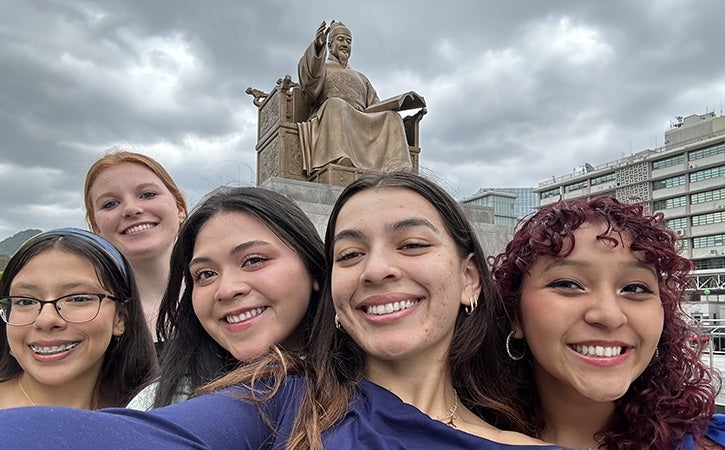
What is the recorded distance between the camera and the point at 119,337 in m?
1.76

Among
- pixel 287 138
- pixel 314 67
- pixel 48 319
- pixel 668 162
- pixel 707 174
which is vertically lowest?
pixel 48 319

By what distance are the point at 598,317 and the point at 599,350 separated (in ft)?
0.31

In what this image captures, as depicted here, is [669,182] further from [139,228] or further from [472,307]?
[472,307]

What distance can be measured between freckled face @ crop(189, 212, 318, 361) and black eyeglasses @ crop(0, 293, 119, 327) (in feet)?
1.29

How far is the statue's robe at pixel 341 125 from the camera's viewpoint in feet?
20.6

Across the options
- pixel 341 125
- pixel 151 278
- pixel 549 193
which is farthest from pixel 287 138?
pixel 549 193

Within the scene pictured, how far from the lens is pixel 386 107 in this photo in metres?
6.82

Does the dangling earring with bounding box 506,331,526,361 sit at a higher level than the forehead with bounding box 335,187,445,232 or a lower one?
lower

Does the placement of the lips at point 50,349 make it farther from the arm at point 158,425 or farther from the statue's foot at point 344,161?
the statue's foot at point 344,161

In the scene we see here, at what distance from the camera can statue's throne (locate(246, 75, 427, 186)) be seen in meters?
6.25

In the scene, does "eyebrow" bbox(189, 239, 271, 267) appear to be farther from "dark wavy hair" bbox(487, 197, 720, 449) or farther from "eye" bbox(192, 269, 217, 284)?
"dark wavy hair" bbox(487, 197, 720, 449)

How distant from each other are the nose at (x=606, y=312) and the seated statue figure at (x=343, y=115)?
481cm

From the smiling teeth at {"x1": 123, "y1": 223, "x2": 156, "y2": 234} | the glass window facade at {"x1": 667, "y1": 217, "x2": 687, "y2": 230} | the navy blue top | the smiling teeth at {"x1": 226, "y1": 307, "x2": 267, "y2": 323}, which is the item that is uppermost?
the glass window facade at {"x1": 667, "y1": 217, "x2": 687, "y2": 230}

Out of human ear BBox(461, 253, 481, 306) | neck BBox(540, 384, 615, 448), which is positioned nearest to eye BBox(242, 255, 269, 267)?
human ear BBox(461, 253, 481, 306)
